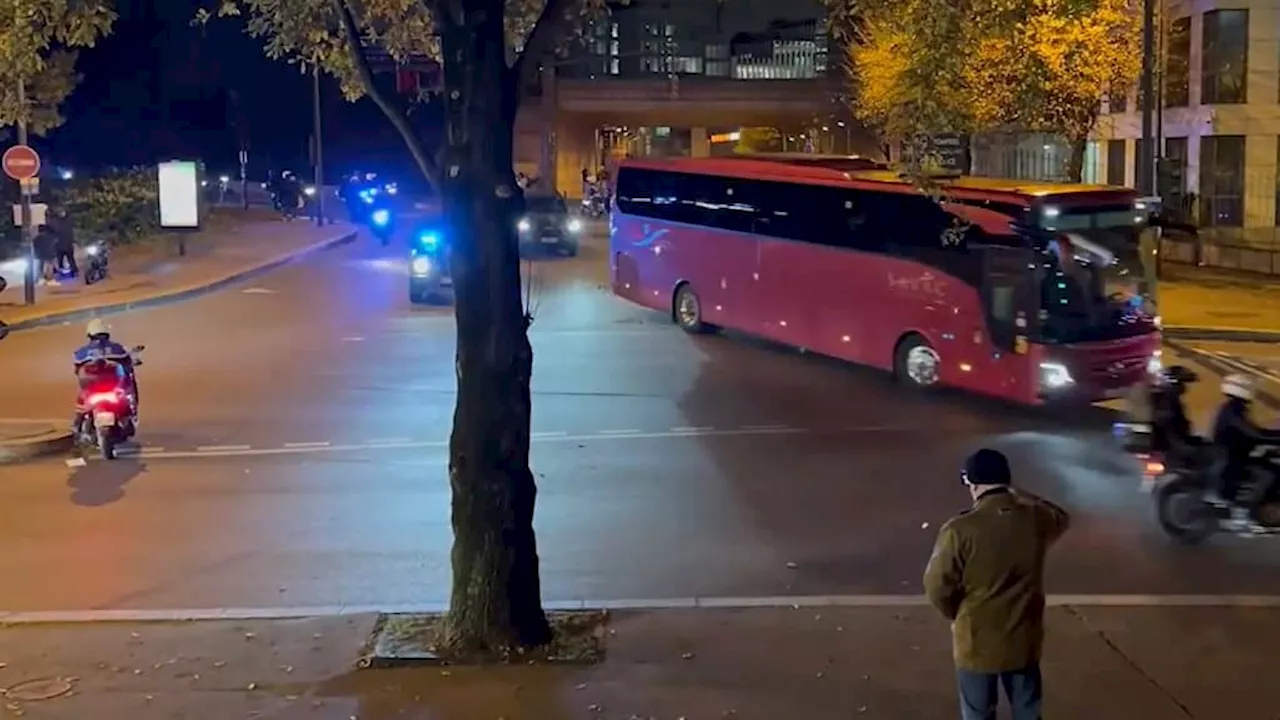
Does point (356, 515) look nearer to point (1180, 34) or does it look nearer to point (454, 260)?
point (454, 260)

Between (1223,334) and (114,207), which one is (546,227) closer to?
(114,207)

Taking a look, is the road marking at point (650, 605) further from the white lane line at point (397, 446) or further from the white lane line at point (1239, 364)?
the white lane line at point (1239, 364)

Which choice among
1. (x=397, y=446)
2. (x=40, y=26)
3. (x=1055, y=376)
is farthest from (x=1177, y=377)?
(x=40, y=26)

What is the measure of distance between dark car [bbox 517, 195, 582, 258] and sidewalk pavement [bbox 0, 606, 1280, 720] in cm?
3161

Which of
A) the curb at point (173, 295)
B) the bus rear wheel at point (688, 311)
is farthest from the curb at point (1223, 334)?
the curb at point (173, 295)

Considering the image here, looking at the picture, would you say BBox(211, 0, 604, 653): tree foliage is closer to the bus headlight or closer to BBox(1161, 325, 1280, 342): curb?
the bus headlight

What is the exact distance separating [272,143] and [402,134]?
75.4 m

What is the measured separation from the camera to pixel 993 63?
2552 centimetres

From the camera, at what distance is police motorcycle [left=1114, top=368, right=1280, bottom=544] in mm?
10680

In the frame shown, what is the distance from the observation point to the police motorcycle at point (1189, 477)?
10.7m

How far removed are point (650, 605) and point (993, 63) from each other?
18594mm

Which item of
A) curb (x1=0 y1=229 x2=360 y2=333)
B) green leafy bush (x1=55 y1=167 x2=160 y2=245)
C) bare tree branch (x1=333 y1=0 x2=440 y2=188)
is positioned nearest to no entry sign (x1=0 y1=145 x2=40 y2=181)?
curb (x1=0 y1=229 x2=360 y2=333)

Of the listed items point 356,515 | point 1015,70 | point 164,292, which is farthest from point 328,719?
point 164,292

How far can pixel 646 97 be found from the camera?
84.6 metres
